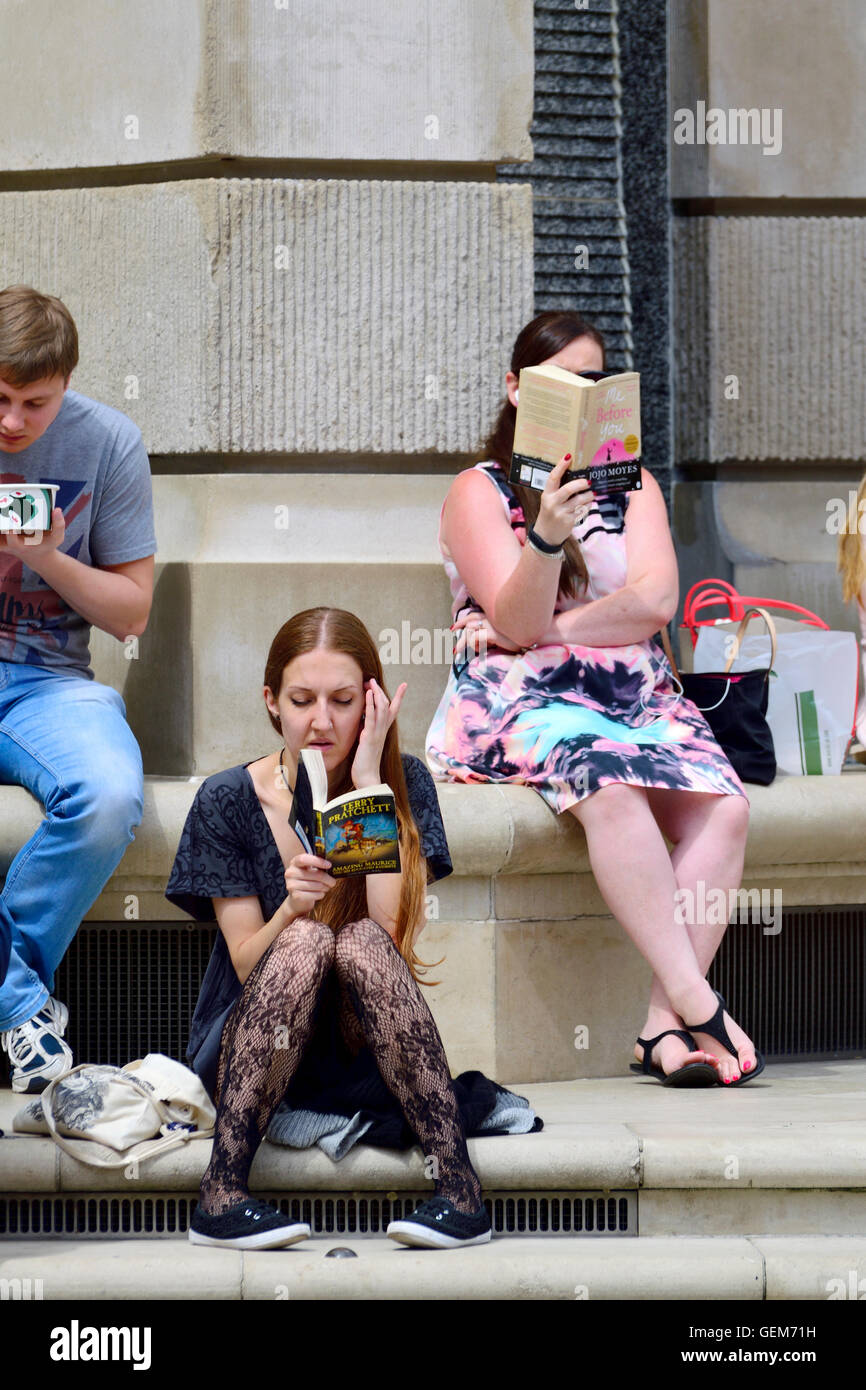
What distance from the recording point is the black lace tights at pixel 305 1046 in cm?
341

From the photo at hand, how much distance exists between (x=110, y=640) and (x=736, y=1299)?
2.56 meters

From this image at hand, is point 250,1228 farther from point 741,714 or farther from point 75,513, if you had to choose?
point 741,714

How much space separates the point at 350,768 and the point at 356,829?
41 cm

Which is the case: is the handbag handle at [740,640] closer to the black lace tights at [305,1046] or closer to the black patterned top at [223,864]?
the black patterned top at [223,864]

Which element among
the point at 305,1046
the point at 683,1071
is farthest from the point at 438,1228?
the point at 683,1071

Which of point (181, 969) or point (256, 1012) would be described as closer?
point (256, 1012)

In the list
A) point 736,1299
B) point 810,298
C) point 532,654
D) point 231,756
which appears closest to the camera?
point 736,1299

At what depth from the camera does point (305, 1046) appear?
3.49 metres

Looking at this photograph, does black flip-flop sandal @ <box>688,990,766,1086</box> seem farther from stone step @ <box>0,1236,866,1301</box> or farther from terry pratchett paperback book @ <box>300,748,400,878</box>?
terry pratchett paperback book @ <box>300,748,400,878</box>

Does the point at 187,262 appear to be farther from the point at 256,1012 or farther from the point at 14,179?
the point at 256,1012

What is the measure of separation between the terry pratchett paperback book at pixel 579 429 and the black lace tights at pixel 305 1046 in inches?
49.1

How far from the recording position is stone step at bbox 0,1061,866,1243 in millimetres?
3533

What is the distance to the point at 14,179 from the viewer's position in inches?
197

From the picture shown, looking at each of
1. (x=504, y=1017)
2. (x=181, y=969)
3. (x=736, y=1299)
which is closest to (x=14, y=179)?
(x=181, y=969)
